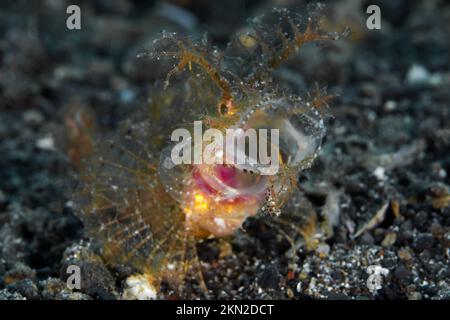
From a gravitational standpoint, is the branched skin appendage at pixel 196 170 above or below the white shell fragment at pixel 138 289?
above

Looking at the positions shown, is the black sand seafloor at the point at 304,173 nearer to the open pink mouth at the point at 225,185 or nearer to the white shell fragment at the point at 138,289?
the white shell fragment at the point at 138,289

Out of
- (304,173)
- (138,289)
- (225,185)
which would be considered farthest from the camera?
(304,173)

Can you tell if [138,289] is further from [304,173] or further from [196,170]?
[304,173]

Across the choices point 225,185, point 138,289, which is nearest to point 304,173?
point 225,185

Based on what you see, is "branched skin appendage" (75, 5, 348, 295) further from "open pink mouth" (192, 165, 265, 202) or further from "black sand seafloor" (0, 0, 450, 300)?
"black sand seafloor" (0, 0, 450, 300)

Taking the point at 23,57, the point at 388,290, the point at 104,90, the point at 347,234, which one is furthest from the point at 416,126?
the point at 23,57

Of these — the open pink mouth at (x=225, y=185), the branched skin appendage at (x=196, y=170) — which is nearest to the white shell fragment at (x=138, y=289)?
the branched skin appendage at (x=196, y=170)
